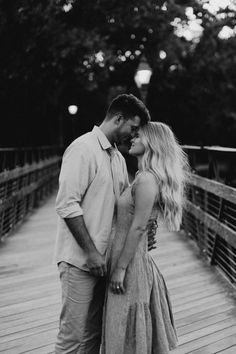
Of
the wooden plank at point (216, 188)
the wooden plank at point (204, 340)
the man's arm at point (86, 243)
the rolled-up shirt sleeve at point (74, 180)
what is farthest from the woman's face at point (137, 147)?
the wooden plank at point (216, 188)

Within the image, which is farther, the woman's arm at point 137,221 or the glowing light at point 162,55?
the glowing light at point 162,55

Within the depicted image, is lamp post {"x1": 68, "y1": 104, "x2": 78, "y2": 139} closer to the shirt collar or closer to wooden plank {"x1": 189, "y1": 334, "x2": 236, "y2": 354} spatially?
wooden plank {"x1": 189, "y1": 334, "x2": 236, "y2": 354}

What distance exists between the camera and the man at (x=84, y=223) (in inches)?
88.7

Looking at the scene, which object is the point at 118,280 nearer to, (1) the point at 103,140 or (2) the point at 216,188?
(1) the point at 103,140

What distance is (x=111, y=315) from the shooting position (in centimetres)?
229

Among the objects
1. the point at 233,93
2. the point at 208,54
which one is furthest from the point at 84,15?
the point at 233,93

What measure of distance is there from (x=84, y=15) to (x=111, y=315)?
11273mm

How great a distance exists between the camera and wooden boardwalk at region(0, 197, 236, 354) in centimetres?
323

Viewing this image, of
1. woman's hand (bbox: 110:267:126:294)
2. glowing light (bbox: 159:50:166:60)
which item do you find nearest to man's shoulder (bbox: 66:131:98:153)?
woman's hand (bbox: 110:267:126:294)

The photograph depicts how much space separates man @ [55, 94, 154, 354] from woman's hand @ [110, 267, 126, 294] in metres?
0.07

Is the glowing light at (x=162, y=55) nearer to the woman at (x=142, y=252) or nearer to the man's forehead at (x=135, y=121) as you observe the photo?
the man's forehead at (x=135, y=121)

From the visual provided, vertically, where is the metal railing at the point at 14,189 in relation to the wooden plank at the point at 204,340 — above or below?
above

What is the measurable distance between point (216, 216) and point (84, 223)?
11.3 feet

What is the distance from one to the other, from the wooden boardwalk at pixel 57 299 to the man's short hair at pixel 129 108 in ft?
5.76
